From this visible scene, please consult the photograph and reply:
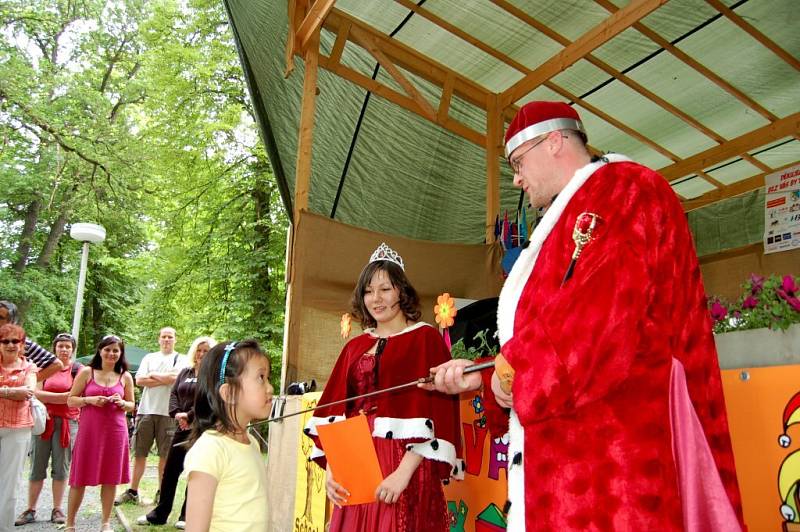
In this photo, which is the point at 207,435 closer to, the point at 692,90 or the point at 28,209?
the point at 692,90

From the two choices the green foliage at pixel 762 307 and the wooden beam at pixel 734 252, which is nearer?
the green foliage at pixel 762 307

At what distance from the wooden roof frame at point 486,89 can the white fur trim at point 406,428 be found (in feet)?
10.7

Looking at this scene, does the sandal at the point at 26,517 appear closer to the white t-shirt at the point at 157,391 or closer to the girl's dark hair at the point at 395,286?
the white t-shirt at the point at 157,391

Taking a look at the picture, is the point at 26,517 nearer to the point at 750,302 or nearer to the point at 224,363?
the point at 224,363

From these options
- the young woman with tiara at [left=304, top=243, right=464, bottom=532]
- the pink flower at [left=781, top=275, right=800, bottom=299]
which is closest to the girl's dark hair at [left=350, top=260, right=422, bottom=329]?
the young woman with tiara at [left=304, top=243, right=464, bottom=532]

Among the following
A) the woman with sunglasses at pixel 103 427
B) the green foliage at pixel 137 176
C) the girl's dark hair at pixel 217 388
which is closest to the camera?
the girl's dark hair at pixel 217 388

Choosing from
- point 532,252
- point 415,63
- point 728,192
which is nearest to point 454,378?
point 532,252

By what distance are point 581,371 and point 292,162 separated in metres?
5.78

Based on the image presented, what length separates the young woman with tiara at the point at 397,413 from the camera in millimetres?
2223

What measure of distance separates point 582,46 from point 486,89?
1530 mm

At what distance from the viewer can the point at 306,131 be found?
549cm

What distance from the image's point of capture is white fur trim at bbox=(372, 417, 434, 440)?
7.31 feet

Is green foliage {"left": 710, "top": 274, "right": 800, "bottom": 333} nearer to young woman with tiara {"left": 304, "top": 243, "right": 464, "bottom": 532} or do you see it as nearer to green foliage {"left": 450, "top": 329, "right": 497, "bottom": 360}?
young woman with tiara {"left": 304, "top": 243, "right": 464, "bottom": 532}

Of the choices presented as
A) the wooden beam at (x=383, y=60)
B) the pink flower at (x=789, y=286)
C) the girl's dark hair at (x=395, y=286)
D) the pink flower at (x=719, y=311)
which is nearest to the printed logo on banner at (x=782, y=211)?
the wooden beam at (x=383, y=60)
